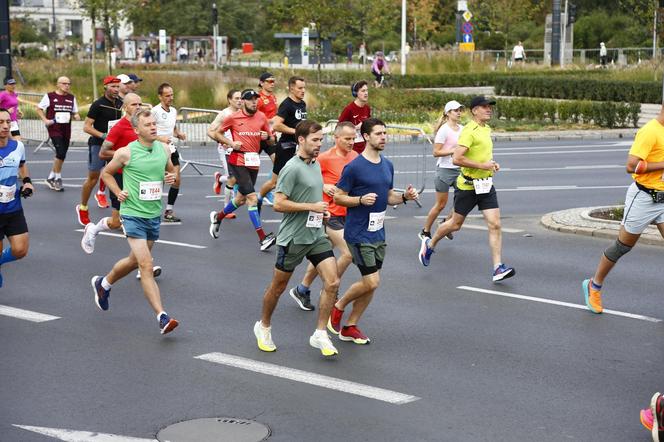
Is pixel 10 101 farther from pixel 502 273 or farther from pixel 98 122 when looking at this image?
pixel 502 273

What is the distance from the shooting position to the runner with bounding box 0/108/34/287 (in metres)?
10.0

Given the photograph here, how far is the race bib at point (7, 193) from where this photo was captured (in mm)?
10062

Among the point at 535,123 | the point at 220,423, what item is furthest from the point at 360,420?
the point at 535,123

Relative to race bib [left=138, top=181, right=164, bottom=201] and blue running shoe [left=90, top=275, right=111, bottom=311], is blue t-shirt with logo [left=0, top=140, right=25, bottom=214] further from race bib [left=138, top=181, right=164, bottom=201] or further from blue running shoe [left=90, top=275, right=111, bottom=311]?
race bib [left=138, top=181, right=164, bottom=201]

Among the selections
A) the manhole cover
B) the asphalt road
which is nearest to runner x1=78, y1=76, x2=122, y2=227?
the asphalt road

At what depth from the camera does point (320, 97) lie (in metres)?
36.0

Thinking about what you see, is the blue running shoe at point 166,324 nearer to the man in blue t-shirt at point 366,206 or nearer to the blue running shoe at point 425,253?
the man in blue t-shirt at point 366,206

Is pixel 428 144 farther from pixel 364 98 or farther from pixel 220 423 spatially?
pixel 220 423

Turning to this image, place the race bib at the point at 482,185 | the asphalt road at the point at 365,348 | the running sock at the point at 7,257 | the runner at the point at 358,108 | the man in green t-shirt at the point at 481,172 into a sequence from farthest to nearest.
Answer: the runner at the point at 358,108
the race bib at the point at 482,185
the man in green t-shirt at the point at 481,172
the running sock at the point at 7,257
the asphalt road at the point at 365,348

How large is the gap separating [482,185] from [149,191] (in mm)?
3739

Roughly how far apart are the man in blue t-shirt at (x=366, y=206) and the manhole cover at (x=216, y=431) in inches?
85.2

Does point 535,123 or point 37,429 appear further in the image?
point 535,123

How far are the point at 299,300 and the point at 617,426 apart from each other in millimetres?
4003

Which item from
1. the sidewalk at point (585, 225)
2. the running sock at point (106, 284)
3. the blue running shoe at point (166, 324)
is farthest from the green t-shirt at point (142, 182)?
the sidewalk at point (585, 225)
